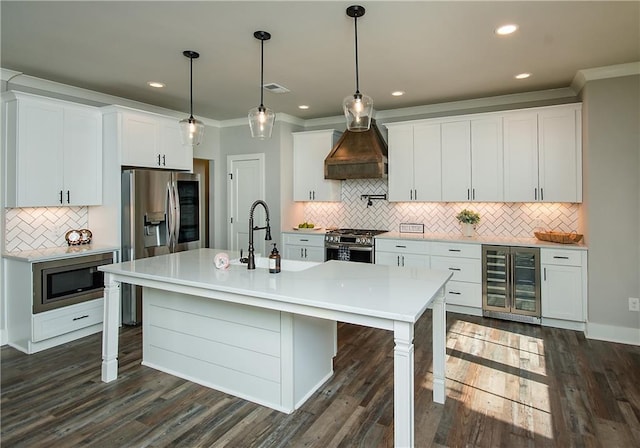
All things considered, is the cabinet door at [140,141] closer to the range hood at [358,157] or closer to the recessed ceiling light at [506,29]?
the range hood at [358,157]

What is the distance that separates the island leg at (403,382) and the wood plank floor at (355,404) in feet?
1.56

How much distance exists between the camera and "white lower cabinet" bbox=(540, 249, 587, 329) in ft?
13.1

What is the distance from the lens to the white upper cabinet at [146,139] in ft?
13.9

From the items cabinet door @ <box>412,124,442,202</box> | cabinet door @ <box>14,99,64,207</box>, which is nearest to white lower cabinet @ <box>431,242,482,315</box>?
cabinet door @ <box>412,124,442,202</box>

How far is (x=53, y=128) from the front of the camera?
3857 millimetres

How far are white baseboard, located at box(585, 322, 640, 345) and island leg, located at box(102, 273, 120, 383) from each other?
4.43 metres

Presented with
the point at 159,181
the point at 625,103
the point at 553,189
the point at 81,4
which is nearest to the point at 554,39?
the point at 625,103

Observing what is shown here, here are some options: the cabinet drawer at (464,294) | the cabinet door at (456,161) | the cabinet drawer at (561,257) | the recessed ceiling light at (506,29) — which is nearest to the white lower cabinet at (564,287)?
the cabinet drawer at (561,257)

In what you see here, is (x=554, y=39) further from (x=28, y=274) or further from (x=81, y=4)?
(x=28, y=274)

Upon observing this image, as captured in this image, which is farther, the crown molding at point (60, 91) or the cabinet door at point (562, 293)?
the cabinet door at point (562, 293)

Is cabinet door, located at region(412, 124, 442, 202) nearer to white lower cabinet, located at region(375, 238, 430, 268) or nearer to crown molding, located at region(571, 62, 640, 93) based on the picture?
white lower cabinet, located at region(375, 238, 430, 268)

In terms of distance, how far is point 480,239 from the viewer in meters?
4.70

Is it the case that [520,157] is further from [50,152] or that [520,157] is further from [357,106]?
[50,152]

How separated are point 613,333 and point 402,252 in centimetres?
230
